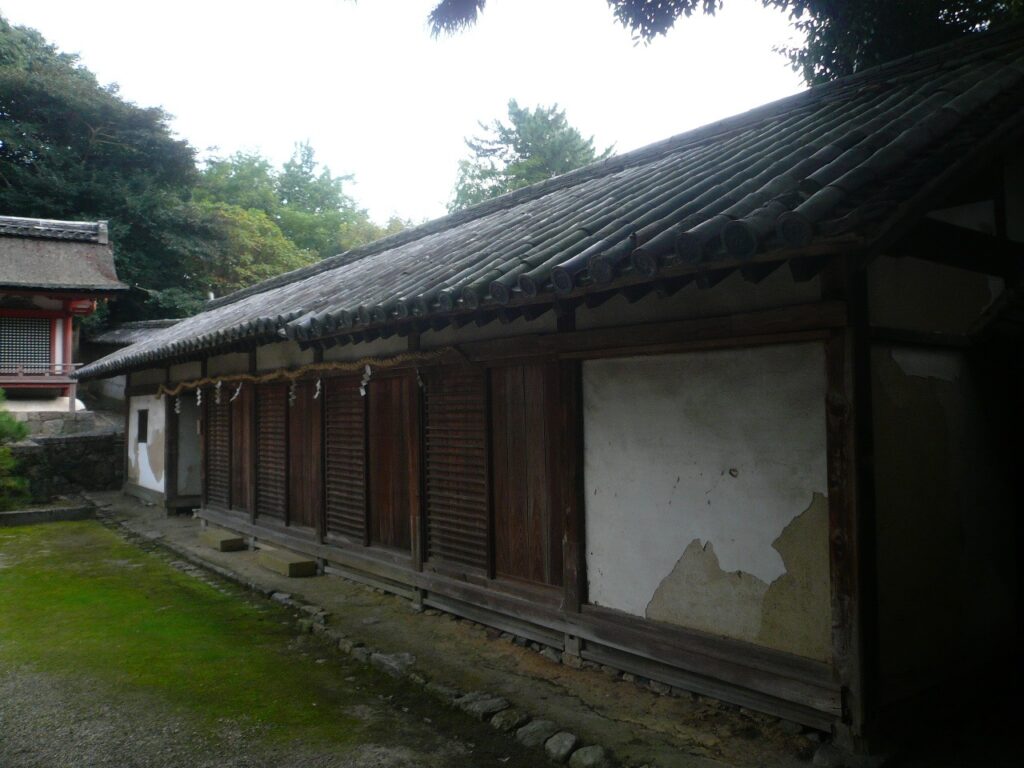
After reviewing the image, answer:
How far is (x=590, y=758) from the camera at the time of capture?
4176 millimetres

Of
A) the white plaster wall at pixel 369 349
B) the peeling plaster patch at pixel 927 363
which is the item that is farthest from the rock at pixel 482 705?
the white plaster wall at pixel 369 349

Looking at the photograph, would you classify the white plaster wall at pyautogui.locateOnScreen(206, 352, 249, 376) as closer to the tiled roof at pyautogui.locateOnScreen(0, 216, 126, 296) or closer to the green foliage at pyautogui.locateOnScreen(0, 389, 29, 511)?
the green foliage at pyautogui.locateOnScreen(0, 389, 29, 511)

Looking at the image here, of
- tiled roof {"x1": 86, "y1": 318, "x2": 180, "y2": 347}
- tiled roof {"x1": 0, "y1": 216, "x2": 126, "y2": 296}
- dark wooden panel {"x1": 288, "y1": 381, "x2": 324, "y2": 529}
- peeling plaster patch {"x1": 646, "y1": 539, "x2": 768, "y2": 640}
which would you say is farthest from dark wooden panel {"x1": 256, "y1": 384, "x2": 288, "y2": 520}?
tiled roof {"x1": 86, "y1": 318, "x2": 180, "y2": 347}

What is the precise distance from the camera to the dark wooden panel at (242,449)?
11.7 meters

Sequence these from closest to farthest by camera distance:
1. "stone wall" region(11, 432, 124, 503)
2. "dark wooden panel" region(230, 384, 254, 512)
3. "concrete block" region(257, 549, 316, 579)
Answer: "concrete block" region(257, 549, 316, 579), "dark wooden panel" region(230, 384, 254, 512), "stone wall" region(11, 432, 124, 503)

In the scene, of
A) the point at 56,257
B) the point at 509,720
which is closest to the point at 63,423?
the point at 56,257

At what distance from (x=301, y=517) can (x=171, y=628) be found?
3.06 meters

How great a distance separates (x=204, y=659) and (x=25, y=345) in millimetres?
22113

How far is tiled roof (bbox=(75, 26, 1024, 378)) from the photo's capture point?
345 centimetres

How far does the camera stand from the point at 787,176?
4.18 meters

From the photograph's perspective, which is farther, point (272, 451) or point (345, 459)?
point (272, 451)

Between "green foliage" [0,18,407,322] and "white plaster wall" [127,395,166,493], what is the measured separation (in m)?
14.0

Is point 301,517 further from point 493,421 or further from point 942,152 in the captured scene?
point 942,152

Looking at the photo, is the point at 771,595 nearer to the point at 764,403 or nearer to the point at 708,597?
the point at 708,597
